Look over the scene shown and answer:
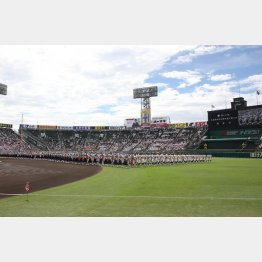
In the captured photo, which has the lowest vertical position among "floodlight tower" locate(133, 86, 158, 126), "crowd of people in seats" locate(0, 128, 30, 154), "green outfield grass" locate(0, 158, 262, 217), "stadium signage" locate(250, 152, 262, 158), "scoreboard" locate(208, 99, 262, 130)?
"green outfield grass" locate(0, 158, 262, 217)

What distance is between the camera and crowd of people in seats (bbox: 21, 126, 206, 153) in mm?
67750

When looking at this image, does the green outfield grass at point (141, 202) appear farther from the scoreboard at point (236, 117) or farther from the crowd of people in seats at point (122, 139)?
the crowd of people in seats at point (122, 139)

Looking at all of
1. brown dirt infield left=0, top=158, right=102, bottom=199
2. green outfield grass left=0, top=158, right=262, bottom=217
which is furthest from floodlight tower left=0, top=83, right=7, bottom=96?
green outfield grass left=0, top=158, right=262, bottom=217

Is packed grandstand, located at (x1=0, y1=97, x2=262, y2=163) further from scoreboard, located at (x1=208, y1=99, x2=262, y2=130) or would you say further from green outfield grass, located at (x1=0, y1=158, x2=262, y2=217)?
green outfield grass, located at (x1=0, y1=158, x2=262, y2=217)

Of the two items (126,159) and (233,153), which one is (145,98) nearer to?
(233,153)

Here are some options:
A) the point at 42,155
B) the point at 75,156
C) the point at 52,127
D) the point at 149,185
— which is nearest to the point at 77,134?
the point at 52,127

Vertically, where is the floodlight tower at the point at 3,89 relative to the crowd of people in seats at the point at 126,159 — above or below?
above

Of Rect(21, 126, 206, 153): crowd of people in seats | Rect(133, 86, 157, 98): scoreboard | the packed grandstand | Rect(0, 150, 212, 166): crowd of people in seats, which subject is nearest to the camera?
Rect(0, 150, 212, 166): crowd of people in seats

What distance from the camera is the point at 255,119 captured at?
51.6 metres

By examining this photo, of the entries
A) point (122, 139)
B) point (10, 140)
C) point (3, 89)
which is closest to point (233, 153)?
point (122, 139)

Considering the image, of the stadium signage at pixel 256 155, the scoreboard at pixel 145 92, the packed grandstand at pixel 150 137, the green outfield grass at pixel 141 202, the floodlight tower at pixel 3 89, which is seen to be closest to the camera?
the green outfield grass at pixel 141 202

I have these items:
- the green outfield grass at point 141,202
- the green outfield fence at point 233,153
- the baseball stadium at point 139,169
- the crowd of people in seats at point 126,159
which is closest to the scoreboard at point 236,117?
the baseball stadium at point 139,169

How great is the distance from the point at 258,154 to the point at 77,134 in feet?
183

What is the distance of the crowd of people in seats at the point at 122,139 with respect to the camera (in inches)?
2667
